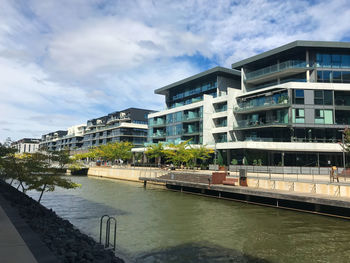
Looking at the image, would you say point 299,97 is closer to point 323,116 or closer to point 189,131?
point 323,116

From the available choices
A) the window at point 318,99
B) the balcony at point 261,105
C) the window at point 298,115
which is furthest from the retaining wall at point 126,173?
the window at point 318,99

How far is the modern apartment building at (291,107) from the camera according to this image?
42.1 metres

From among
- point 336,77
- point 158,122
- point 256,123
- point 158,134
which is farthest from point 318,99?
point 158,122

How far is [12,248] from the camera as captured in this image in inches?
321

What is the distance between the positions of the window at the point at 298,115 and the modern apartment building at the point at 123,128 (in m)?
63.0

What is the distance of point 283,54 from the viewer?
46656mm

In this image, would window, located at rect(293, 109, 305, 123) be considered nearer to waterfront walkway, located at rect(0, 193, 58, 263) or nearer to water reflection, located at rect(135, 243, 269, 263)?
water reflection, located at rect(135, 243, 269, 263)

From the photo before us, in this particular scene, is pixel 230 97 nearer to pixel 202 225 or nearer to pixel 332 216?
pixel 332 216

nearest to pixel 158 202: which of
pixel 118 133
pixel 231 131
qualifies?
pixel 231 131

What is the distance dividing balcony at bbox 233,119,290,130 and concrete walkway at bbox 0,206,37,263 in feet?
128

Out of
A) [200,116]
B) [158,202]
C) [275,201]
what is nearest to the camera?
[275,201]

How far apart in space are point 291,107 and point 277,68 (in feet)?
24.3

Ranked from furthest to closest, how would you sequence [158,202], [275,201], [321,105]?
[321,105] → [158,202] → [275,201]

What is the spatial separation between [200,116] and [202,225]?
1562 inches
